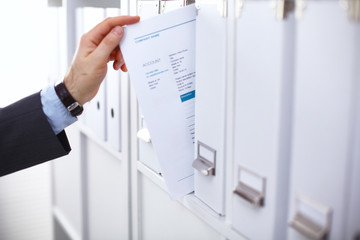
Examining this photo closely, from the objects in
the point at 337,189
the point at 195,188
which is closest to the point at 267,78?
the point at 337,189

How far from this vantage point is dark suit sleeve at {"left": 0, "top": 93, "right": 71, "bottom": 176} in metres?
0.88

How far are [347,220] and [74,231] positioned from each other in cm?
161

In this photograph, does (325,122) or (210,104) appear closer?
(325,122)

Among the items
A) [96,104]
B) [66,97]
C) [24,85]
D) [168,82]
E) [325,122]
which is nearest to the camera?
[325,122]

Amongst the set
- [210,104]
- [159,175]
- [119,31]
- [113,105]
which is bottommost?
[159,175]

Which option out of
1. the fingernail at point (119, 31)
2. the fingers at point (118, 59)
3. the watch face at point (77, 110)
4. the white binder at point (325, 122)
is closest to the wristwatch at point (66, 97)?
the watch face at point (77, 110)

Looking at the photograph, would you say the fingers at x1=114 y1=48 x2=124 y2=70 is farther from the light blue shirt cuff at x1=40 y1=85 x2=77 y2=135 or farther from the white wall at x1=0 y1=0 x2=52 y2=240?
the white wall at x1=0 y1=0 x2=52 y2=240

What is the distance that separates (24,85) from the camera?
197 cm

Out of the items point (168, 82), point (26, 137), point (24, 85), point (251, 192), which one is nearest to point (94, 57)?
point (168, 82)

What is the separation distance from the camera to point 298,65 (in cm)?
45

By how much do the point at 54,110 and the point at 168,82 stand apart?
34 centimetres

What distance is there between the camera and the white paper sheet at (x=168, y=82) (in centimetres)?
64

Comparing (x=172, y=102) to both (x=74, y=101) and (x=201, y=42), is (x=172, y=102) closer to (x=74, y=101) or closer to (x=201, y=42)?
(x=201, y=42)

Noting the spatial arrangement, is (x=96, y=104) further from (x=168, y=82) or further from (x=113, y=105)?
(x=168, y=82)
